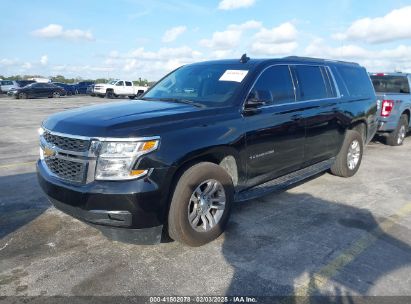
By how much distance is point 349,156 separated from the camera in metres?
6.66

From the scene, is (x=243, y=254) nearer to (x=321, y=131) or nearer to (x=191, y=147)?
(x=191, y=147)

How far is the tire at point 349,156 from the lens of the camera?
21.1 ft

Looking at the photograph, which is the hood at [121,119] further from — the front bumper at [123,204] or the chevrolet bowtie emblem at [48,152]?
the front bumper at [123,204]

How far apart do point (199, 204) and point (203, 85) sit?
5.29 ft

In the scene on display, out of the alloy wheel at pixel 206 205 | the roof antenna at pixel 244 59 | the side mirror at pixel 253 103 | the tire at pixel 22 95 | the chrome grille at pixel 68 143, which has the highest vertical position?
the roof antenna at pixel 244 59

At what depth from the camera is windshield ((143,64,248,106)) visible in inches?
177

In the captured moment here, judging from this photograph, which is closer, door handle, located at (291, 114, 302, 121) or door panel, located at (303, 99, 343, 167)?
door handle, located at (291, 114, 302, 121)

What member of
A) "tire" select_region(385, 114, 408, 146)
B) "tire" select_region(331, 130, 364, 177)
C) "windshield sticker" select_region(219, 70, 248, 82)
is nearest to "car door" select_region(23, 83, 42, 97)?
"tire" select_region(385, 114, 408, 146)

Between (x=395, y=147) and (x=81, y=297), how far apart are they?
9251mm

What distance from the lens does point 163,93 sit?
5.07 m

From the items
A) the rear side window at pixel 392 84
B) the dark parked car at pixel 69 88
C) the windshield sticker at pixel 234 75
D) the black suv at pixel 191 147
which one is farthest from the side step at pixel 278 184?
the dark parked car at pixel 69 88

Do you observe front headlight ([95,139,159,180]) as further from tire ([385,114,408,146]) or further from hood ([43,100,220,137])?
tire ([385,114,408,146])

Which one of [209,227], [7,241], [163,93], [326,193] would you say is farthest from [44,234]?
[326,193]

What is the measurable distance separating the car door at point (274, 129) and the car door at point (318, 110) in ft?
0.67
